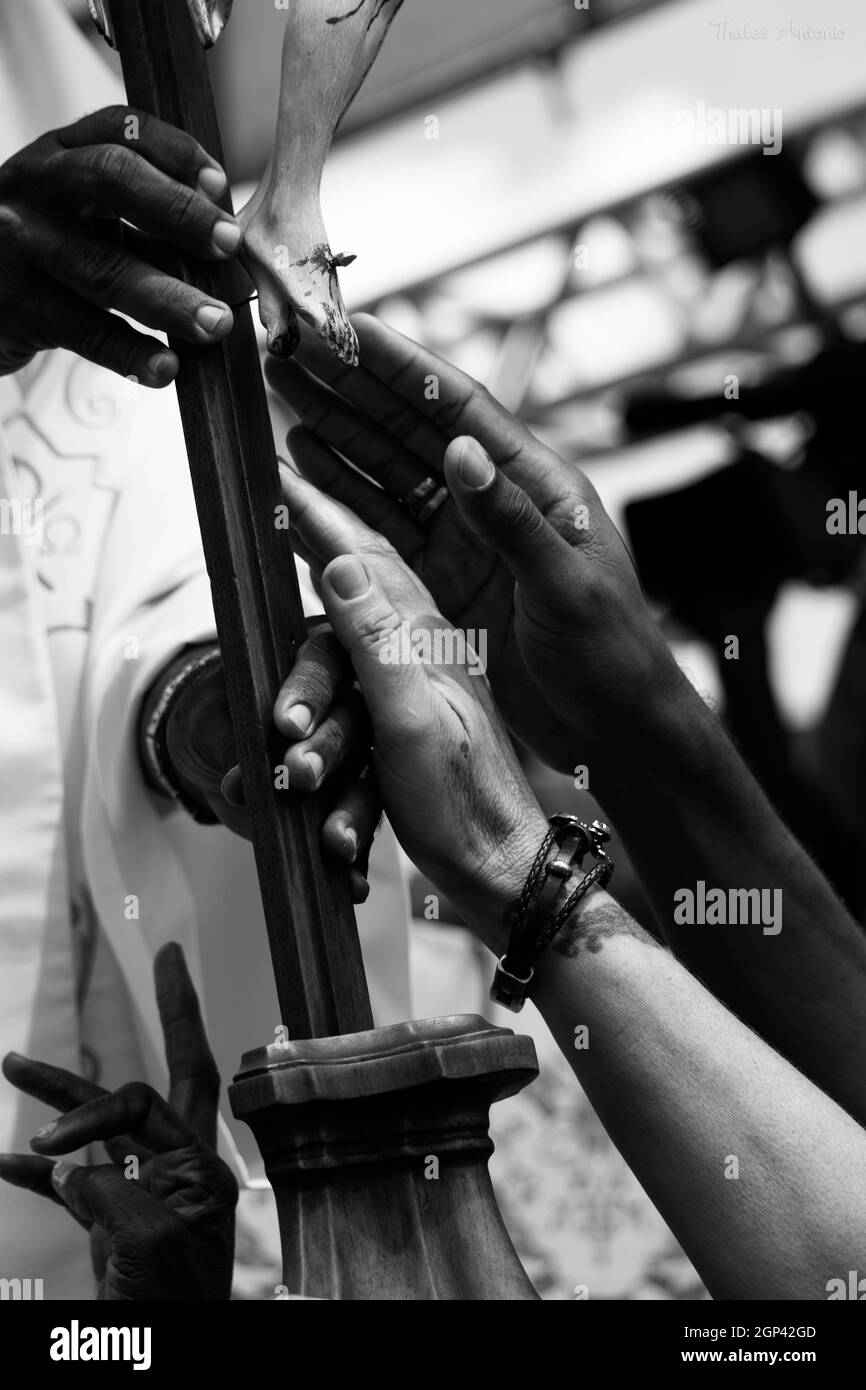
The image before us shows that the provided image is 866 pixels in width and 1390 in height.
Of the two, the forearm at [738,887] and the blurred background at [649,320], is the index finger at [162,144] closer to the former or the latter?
the forearm at [738,887]

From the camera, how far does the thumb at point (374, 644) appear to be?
0.87 metres

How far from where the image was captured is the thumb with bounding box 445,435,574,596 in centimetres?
92

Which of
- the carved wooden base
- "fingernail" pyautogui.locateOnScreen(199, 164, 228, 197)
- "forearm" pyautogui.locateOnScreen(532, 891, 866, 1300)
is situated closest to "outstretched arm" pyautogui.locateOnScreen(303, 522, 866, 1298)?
"forearm" pyautogui.locateOnScreen(532, 891, 866, 1300)

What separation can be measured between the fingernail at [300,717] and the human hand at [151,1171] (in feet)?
1.05

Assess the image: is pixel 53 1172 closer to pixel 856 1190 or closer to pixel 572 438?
pixel 856 1190

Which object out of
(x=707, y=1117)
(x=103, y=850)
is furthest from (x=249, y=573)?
(x=103, y=850)

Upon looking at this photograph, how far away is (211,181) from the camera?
817mm

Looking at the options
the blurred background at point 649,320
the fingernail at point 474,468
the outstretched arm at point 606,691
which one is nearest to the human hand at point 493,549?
the outstretched arm at point 606,691

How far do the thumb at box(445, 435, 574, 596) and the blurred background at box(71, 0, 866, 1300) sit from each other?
187 centimetres

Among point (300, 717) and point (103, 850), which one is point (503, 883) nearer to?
point (300, 717)

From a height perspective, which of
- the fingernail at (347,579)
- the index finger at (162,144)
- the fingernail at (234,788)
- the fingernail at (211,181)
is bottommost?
the fingernail at (234,788)

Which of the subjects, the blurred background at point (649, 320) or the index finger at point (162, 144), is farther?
the blurred background at point (649, 320)

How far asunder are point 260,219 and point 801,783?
236 cm
